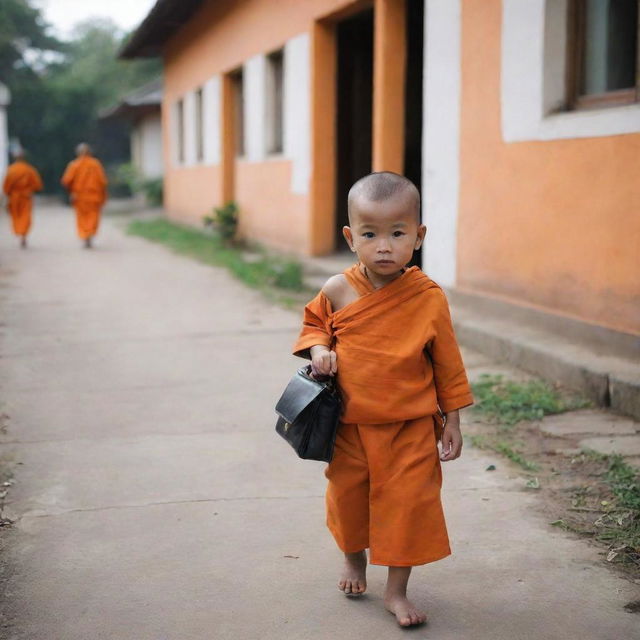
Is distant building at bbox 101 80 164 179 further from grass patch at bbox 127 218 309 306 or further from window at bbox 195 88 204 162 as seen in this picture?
grass patch at bbox 127 218 309 306

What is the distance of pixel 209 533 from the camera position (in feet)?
10.3

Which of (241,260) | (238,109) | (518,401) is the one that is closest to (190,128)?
(238,109)

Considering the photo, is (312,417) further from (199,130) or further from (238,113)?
(199,130)

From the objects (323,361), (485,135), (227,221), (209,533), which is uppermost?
(485,135)

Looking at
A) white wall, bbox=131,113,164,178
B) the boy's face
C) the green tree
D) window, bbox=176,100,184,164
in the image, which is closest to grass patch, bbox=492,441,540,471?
the boy's face

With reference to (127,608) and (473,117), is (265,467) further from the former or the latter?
(473,117)

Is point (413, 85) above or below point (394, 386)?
above

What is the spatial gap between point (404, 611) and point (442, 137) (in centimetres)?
506

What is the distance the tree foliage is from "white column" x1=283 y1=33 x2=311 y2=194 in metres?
20.0

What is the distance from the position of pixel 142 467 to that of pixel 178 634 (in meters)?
1.48

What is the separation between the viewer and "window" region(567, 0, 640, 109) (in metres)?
5.23

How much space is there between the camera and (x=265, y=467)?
3.87 m

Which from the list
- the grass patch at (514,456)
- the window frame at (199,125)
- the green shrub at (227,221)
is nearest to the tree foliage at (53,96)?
the window frame at (199,125)

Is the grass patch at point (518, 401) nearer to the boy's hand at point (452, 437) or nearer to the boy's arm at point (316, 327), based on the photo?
the boy's hand at point (452, 437)
